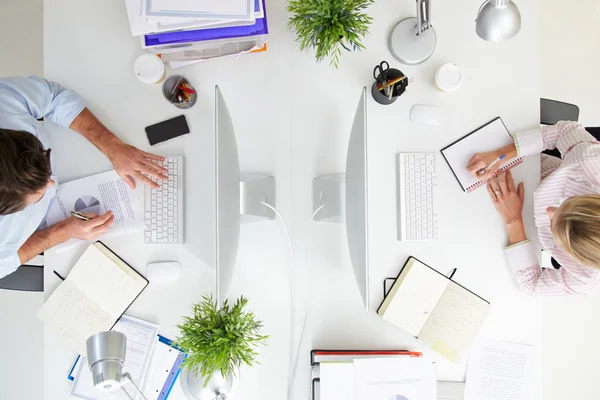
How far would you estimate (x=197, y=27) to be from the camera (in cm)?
124

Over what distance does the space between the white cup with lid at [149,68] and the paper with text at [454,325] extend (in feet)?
3.92

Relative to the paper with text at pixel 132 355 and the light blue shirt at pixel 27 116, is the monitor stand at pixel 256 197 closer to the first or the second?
the paper with text at pixel 132 355

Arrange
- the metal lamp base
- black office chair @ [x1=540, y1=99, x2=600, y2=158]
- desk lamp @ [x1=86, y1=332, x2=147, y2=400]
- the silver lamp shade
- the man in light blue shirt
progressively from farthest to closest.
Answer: black office chair @ [x1=540, y1=99, x2=600, y2=158], the metal lamp base, the man in light blue shirt, the silver lamp shade, desk lamp @ [x1=86, y1=332, x2=147, y2=400]

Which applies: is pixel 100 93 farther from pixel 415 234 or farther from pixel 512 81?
pixel 512 81

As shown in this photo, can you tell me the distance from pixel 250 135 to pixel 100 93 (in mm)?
531

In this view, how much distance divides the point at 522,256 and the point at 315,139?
0.78m

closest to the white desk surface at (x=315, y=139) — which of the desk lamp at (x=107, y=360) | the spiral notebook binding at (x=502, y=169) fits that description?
the spiral notebook binding at (x=502, y=169)

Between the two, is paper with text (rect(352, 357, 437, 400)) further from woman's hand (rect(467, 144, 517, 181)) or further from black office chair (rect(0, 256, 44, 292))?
black office chair (rect(0, 256, 44, 292))

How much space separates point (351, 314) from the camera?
139 centimetres

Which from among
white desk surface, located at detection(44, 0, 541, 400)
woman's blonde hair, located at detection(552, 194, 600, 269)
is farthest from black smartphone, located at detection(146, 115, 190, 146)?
woman's blonde hair, located at detection(552, 194, 600, 269)

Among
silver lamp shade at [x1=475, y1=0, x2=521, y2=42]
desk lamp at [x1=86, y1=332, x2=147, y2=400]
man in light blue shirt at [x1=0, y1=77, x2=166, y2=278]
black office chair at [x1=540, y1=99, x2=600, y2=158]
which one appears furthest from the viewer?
black office chair at [x1=540, y1=99, x2=600, y2=158]

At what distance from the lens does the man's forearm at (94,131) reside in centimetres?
136

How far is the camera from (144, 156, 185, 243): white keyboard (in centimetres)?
139

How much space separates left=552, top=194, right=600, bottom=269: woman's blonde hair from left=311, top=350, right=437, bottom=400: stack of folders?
0.54 meters
